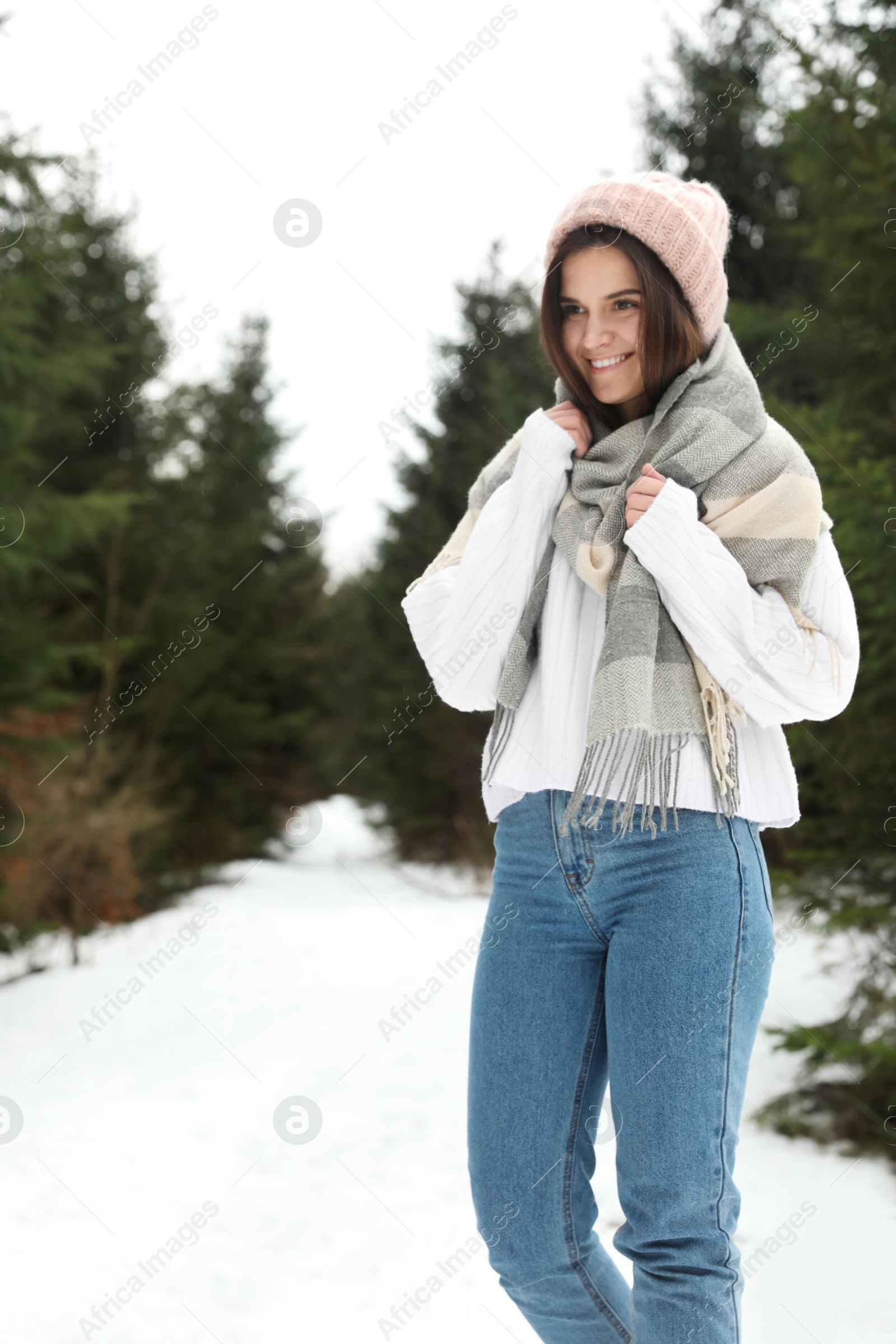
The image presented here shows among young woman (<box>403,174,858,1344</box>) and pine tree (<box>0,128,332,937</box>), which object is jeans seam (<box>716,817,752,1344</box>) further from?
pine tree (<box>0,128,332,937</box>)

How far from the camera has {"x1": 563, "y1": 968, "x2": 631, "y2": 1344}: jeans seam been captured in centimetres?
148

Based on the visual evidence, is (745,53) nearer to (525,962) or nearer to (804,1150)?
(804,1150)

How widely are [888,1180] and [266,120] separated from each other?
4707 millimetres

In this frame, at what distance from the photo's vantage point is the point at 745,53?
681cm

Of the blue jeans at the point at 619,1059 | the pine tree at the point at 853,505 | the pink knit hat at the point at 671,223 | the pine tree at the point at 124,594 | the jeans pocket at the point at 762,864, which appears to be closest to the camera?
the blue jeans at the point at 619,1059

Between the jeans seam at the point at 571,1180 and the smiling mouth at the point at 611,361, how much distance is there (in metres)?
0.93

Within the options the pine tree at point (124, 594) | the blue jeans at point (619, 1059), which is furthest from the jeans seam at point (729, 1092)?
the pine tree at point (124, 594)

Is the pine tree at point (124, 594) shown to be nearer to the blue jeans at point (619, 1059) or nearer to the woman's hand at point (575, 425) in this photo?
the woman's hand at point (575, 425)

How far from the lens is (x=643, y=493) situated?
4.92ft

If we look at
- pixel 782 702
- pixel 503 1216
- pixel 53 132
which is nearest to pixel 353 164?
pixel 53 132

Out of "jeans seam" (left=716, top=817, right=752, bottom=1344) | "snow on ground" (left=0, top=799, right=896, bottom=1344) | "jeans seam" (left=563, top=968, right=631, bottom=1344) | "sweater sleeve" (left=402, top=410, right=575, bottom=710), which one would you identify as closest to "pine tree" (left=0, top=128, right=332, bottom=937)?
"snow on ground" (left=0, top=799, right=896, bottom=1344)

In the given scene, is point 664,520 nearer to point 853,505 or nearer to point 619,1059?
point 619,1059

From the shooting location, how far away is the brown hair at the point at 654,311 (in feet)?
5.17

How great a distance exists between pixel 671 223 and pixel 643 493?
0.43m
